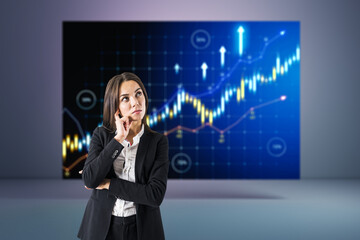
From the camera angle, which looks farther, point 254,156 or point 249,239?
point 254,156

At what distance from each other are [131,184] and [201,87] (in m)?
4.60

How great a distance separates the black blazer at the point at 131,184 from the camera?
4.30ft

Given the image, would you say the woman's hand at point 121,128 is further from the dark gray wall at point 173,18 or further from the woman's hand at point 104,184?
the dark gray wall at point 173,18

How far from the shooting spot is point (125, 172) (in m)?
1.38

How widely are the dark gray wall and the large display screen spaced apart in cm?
15

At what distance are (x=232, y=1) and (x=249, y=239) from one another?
3.83 metres

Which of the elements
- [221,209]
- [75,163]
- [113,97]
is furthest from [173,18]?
[113,97]

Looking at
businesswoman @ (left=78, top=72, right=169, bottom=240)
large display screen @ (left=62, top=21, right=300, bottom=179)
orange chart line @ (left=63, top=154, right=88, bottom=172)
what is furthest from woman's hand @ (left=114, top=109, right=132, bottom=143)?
orange chart line @ (left=63, top=154, right=88, bottom=172)

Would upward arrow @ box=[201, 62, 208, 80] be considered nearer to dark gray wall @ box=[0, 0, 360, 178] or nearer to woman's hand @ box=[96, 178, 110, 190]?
dark gray wall @ box=[0, 0, 360, 178]

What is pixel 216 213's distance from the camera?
3826mm

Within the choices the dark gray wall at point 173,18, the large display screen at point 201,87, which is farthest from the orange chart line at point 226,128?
the dark gray wall at point 173,18
